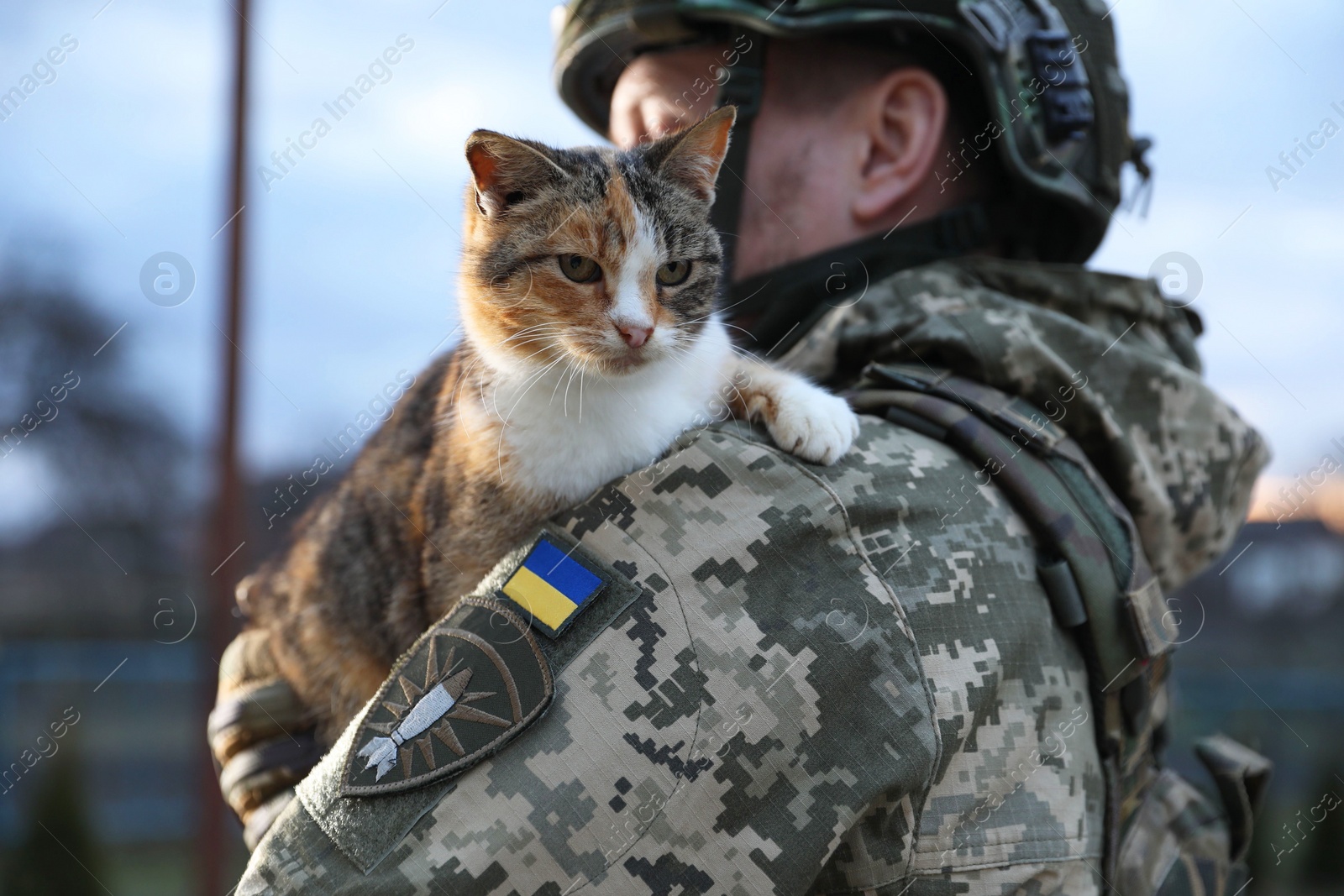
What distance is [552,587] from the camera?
5.34 feet

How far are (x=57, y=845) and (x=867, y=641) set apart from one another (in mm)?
8640

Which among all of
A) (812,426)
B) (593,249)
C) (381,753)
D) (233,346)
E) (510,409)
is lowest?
(233,346)

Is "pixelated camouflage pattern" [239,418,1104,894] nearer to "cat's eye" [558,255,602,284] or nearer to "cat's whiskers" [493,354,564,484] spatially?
"cat's whiskers" [493,354,564,484]

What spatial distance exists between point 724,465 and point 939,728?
0.59 metres

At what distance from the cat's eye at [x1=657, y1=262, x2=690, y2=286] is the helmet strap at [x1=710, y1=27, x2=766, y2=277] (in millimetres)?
453

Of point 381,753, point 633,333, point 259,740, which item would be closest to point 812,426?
point 633,333

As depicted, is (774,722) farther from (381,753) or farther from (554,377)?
(554,377)

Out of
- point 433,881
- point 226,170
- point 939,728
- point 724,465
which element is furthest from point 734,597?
point 226,170

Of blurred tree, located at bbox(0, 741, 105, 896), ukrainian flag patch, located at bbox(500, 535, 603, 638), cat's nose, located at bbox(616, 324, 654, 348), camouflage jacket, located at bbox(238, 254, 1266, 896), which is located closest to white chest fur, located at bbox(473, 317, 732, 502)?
cat's nose, located at bbox(616, 324, 654, 348)

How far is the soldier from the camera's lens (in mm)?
1473

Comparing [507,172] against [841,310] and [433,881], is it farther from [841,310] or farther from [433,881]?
[433,881]

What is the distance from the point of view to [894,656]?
61.3 inches

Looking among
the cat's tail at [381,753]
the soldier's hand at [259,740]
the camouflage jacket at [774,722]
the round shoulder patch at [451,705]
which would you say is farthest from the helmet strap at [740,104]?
the soldier's hand at [259,740]

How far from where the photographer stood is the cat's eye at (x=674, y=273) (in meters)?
2.08
